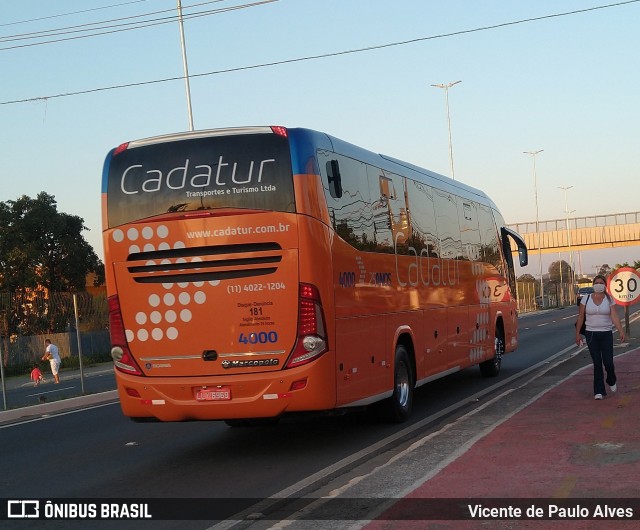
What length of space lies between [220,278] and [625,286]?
484 inches

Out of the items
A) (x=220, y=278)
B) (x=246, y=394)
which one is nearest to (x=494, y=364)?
(x=246, y=394)

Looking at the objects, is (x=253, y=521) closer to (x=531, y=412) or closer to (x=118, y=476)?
(x=118, y=476)

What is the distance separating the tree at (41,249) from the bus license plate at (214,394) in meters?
46.4

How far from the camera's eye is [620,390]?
548 inches

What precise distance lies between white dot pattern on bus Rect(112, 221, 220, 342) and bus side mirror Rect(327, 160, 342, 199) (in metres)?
1.77

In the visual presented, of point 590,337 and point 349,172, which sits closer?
point 349,172

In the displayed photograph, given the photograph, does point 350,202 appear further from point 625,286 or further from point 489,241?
point 625,286

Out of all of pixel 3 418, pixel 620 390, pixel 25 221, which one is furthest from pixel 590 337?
pixel 25 221

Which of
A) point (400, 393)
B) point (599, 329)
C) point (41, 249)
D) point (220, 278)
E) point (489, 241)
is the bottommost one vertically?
point (400, 393)

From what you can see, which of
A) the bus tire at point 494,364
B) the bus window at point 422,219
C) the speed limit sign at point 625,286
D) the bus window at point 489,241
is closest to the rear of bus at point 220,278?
the bus window at point 422,219

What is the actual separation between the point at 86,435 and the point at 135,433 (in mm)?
788

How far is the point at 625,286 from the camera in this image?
20.2 m

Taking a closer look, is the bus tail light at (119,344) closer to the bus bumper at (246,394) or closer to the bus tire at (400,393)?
the bus bumper at (246,394)

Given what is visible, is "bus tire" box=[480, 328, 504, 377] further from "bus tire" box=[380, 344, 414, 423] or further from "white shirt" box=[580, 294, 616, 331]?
"bus tire" box=[380, 344, 414, 423]
